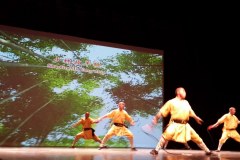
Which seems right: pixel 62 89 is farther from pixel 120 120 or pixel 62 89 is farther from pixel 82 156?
pixel 82 156

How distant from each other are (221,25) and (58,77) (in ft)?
16.1

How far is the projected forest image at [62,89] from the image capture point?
7.43 meters

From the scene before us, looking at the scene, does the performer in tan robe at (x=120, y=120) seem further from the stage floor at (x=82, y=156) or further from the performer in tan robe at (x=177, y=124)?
the performer in tan robe at (x=177, y=124)

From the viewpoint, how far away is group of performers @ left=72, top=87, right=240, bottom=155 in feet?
19.4

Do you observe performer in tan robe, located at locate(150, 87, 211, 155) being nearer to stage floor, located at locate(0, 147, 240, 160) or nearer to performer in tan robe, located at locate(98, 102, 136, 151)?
stage floor, located at locate(0, 147, 240, 160)

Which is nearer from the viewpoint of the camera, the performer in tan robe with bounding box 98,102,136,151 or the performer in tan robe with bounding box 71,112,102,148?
the performer in tan robe with bounding box 98,102,136,151

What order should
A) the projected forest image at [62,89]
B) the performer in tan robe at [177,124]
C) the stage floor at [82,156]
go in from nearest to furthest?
the stage floor at [82,156] → the performer in tan robe at [177,124] → the projected forest image at [62,89]

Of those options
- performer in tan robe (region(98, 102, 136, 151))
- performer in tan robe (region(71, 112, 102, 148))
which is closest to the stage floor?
performer in tan robe (region(98, 102, 136, 151))

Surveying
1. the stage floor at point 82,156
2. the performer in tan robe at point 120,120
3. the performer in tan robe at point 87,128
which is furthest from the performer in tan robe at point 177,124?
the performer in tan robe at point 87,128

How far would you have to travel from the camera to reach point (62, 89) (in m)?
8.00

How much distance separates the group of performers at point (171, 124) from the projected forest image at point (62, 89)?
1.18 ft

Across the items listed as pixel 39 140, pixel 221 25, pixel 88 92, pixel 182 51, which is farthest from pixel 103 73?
pixel 221 25

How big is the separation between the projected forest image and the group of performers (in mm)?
359

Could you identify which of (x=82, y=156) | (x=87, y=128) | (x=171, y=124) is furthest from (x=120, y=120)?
(x=82, y=156)
